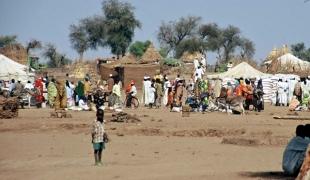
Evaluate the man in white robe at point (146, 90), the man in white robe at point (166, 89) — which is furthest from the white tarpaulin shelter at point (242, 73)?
the man in white robe at point (146, 90)

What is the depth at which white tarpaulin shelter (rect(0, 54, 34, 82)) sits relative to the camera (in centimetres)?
4881

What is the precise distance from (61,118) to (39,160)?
1142cm

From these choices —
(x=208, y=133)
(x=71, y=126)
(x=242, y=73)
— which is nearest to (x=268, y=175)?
(x=208, y=133)

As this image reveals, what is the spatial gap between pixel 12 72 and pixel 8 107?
22.0 metres

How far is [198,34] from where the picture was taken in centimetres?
8869

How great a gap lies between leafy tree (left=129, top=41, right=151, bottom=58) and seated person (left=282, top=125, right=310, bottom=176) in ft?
242

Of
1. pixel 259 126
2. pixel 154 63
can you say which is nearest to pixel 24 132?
pixel 259 126

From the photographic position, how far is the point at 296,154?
41.4ft

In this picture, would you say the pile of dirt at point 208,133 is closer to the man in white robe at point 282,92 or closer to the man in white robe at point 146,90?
the man in white robe at point 146,90

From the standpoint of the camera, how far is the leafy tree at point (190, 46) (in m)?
83.6

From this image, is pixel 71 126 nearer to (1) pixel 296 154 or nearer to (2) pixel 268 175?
(2) pixel 268 175

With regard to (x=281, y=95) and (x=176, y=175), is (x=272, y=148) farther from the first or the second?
(x=281, y=95)

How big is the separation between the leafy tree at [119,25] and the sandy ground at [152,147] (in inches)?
1971

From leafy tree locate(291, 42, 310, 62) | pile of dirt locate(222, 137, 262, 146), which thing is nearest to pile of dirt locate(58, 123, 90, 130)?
pile of dirt locate(222, 137, 262, 146)
